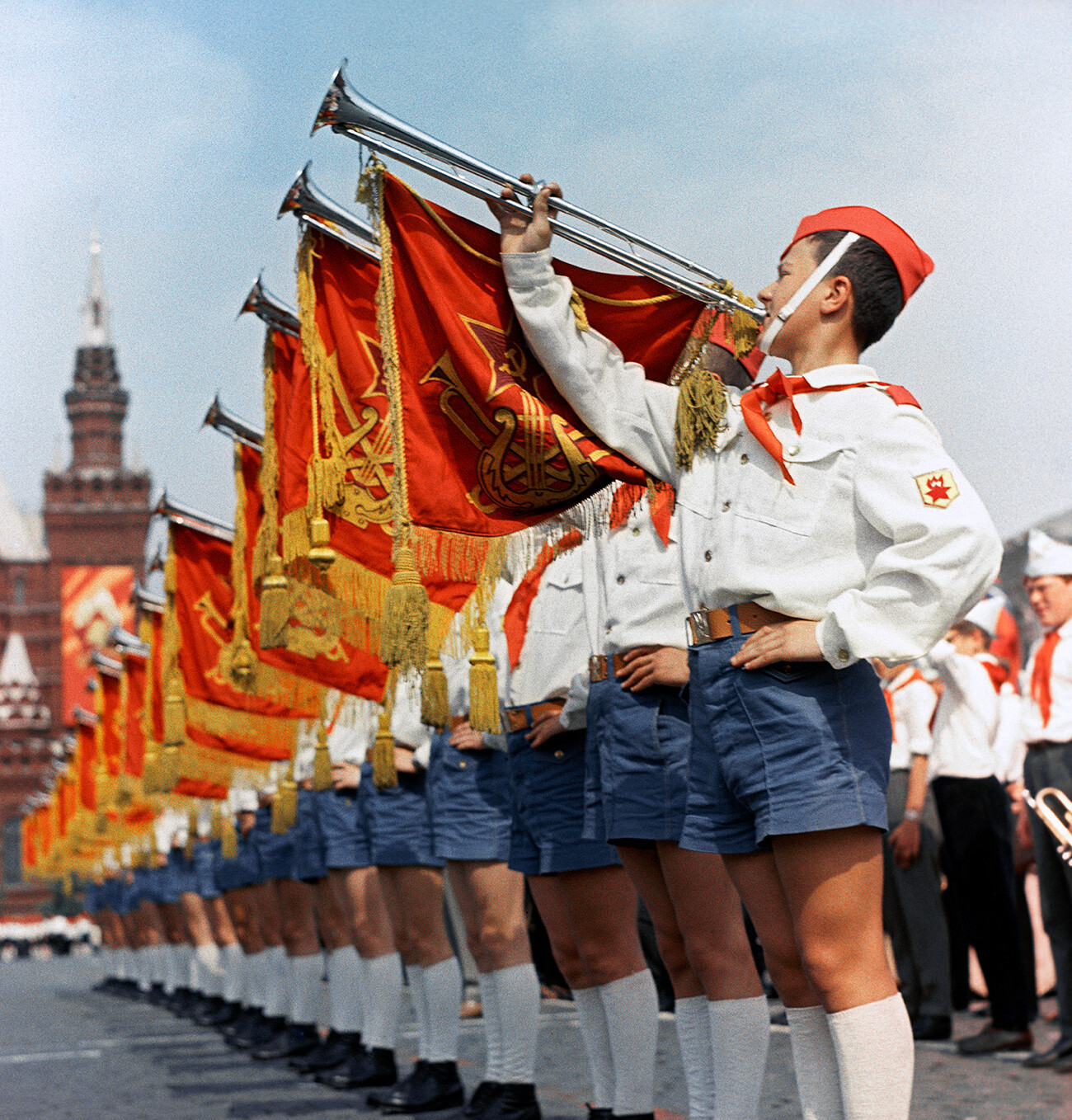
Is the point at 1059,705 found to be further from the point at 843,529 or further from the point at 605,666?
the point at 843,529

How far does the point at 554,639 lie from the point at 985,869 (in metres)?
3.00

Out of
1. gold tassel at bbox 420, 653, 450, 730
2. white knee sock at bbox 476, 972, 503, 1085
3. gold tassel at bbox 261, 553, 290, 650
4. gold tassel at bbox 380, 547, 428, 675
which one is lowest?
white knee sock at bbox 476, 972, 503, 1085

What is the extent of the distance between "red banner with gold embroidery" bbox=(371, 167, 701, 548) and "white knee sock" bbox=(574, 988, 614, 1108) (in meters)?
1.58

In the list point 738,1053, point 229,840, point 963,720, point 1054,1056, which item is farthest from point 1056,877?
point 229,840

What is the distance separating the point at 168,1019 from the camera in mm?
12750

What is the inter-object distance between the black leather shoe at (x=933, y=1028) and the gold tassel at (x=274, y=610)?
352cm

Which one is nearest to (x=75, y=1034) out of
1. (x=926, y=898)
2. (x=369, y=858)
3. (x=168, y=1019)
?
(x=168, y=1019)

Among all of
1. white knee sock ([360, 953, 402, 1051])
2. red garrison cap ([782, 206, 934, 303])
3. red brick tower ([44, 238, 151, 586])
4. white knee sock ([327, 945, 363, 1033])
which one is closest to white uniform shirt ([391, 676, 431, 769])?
white knee sock ([360, 953, 402, 1051])

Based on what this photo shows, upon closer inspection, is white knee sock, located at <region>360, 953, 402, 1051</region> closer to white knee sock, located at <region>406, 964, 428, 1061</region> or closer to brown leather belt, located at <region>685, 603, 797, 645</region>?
white knee sock, located at <region>406, 964, 428, 1061</region>

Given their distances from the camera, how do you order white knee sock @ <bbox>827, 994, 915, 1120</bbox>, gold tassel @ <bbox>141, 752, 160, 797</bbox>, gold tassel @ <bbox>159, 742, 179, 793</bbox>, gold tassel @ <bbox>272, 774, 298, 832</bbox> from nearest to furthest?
white knee sock @ <bbox>827, 994, 915, 1120</bbox>
gold tassel @ <bbox>272, 774, 298, 832</bbox>
gold tassel @ <bbox>159, 742, 179, 793</bbox>
gold tassel @ <bbox>141, 752, 160, 797</bbox>

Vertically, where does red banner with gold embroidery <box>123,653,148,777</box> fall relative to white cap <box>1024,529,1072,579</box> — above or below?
above

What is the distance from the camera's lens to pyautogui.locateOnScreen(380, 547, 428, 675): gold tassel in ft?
12.3

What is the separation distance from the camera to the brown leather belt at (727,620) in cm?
304

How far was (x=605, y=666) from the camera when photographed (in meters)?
4.38
